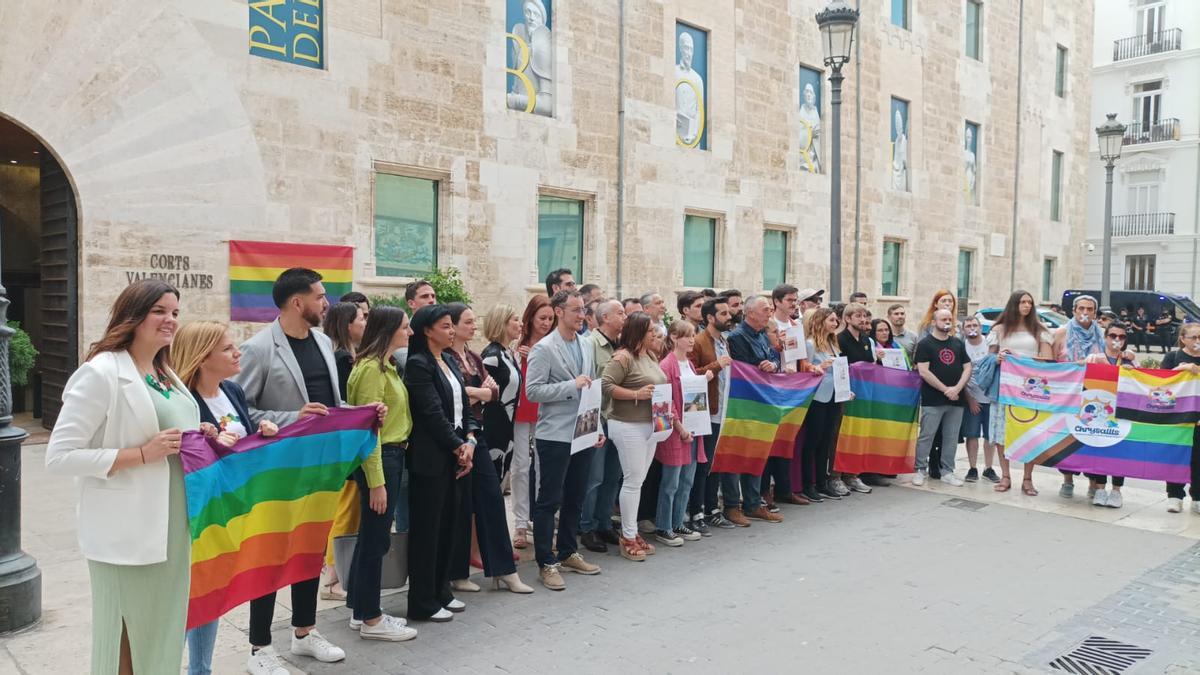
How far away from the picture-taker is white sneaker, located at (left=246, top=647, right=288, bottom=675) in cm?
459

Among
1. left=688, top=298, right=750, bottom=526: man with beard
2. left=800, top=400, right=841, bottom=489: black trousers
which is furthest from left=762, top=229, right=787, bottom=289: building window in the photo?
left=688, top=298, right=750, bottom=526: man with beard

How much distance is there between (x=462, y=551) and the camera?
607 cm

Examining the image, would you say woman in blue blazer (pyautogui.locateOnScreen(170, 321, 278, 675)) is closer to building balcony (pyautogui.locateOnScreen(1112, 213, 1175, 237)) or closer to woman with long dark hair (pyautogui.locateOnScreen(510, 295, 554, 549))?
woman with long dark hair (pyautogui.locateOnScreen(510, 295, 554, 549))

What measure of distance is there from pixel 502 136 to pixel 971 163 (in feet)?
60.2

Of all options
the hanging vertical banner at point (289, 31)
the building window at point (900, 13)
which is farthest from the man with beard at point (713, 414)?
the building window at point (900, 13)

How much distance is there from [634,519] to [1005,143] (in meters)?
26.0

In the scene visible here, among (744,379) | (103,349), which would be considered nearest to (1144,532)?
(744,379)

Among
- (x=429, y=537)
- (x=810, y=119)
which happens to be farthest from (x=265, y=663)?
(x=810, y=119)

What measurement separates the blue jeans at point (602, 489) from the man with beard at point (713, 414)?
40.3 inches

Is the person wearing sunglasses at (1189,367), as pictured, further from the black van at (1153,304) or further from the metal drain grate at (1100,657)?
the black van at (1153,304)

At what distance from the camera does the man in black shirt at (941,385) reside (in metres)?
9.91

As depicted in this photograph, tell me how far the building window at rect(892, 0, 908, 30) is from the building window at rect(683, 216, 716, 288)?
989 cm

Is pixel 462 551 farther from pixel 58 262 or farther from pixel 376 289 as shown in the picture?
pixel 58 262

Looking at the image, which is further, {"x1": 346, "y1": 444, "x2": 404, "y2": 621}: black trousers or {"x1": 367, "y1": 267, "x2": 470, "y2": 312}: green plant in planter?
{"x1": 367, "y1": 267, "x2": 470, "y2": 312}: green plant in planter
